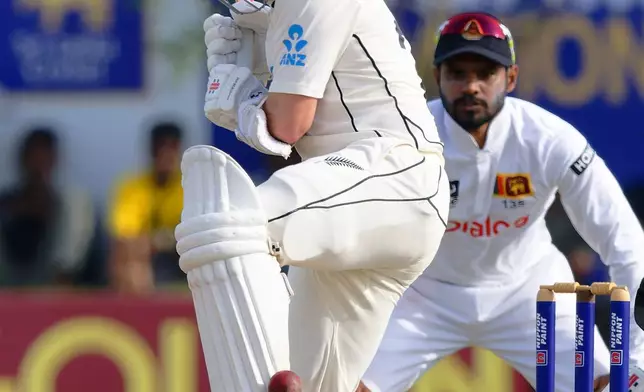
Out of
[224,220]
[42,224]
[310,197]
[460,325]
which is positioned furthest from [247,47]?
[42,224]

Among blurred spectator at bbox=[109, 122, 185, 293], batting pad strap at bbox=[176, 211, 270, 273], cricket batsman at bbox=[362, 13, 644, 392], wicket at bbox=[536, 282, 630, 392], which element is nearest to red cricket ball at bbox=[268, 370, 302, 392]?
batting pad strap at bbox=[176, 211, 270, 273]

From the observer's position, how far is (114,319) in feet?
24.2

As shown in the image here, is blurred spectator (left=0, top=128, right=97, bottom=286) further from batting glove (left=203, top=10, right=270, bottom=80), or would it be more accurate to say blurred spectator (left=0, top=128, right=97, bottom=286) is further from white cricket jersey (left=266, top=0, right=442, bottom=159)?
white cricket jersey (left=266, top=0, right=442, bottom=159)

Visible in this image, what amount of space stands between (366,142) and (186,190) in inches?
22.1

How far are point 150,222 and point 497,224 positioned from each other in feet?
9.68

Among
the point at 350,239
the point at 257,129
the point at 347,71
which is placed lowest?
the point at 350,239

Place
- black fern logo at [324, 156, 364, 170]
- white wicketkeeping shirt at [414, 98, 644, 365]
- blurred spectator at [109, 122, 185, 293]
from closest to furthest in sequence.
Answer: black fern logo at [324, 156, 364, 170] < white wicketkeeping shirt at [414, 98, 644, 365] < blurred spectator at [109, 122, 185, 293]

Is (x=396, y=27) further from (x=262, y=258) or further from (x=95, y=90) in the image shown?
(x=95, y=90)

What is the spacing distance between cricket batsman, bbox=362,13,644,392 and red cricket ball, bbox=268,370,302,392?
60.4 inches

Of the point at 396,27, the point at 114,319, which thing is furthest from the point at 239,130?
the point at 114,319

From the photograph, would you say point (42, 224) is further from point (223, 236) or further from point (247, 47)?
point (223, 236)

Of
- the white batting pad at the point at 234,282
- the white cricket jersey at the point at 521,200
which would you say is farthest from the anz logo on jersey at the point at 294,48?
the white cricket jersey at the point at 521,200

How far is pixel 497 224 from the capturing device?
17.8 feet

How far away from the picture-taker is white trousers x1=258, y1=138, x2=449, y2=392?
4008 mm
